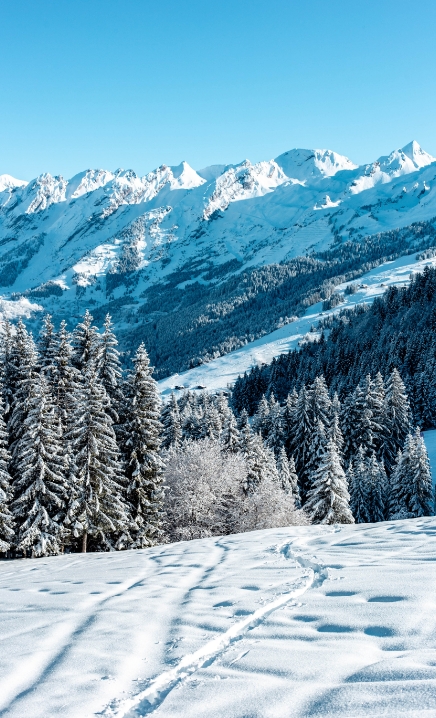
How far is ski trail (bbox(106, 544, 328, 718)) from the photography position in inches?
186

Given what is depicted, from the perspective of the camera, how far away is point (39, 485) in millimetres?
25297

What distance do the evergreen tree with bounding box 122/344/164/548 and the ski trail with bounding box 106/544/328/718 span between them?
21028 mm

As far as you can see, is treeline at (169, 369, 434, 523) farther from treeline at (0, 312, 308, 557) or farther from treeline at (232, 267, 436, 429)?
treeline at (232, 267, 436, 429)

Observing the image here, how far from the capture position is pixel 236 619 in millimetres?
7109

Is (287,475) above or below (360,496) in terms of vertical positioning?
above

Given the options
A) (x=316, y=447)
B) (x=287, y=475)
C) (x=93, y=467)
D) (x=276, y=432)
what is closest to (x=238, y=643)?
(x=93, y=467)

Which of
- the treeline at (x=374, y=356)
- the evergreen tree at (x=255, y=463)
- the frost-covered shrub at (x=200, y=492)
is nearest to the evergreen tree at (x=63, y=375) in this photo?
the frost-covered shrub at (x=200, y=492)

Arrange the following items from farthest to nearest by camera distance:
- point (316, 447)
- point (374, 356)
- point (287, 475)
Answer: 1. point (374, 356)
2. point (316, 447)
3. point (287, 475)

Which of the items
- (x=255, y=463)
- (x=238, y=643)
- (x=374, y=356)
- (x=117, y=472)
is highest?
(x=238, y=643)

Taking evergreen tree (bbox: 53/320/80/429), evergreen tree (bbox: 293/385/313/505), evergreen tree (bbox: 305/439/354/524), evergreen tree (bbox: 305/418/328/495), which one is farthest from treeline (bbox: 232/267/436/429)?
evergreen tree (bbox: 53/320/80/429)

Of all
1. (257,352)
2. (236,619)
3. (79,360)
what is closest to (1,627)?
(236,619)

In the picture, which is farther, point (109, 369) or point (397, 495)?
point (397, 495)

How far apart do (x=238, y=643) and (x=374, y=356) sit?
377 ft

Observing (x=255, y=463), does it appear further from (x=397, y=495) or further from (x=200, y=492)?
(x=397, y=495)
